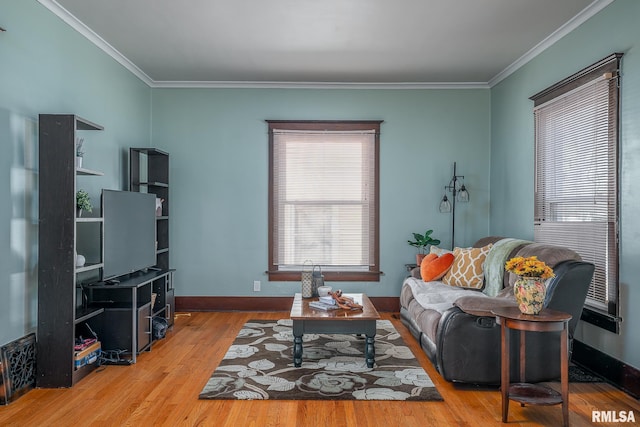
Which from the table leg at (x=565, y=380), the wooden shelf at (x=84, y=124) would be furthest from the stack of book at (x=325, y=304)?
the wooden shelf at (x=84, y=124)

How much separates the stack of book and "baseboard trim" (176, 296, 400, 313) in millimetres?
1940

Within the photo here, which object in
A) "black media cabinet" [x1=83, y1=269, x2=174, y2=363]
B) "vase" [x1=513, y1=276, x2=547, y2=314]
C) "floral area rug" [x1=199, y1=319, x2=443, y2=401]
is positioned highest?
"vase" [x1=513, y1=276, x2=547, y2=314]

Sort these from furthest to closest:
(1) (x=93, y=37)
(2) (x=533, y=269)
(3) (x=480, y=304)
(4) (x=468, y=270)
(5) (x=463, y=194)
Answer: (5) (x=463, y=194) < (4) (x=468, y=270) < (1) (x=93, y=37) < (3) (x=480, y=304) < (2) (x=533, y=269)

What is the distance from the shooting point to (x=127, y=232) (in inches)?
159

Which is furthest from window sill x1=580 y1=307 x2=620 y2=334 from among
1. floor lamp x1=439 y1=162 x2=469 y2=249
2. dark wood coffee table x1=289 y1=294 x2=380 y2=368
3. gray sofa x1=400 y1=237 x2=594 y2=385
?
floor lamp x1=439 y1=162 x2=469 y2=249

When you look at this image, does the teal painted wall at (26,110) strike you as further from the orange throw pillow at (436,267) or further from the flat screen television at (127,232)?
the orange throw pillow at (436,267)

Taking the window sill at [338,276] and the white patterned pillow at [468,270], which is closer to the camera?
the white patterned pillow at [468,270]

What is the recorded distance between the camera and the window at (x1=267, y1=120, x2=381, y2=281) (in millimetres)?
5559

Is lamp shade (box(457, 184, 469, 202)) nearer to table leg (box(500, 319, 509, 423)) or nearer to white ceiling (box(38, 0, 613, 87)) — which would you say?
white ceiling (box(38, 0, 613, 87))

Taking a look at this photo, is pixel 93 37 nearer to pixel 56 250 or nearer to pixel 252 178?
pixel 56 250

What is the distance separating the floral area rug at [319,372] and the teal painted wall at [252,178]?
137cm

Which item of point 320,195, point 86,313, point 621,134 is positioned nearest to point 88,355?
point 86,313

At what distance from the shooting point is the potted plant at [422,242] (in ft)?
17.3

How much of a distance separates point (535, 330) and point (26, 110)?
3517 millimetres
